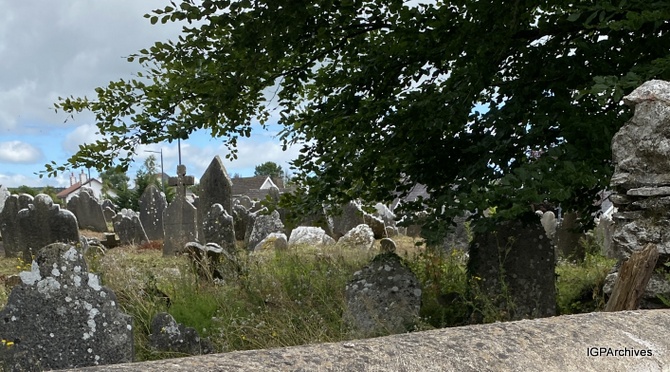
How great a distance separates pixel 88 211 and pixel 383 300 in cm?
2106

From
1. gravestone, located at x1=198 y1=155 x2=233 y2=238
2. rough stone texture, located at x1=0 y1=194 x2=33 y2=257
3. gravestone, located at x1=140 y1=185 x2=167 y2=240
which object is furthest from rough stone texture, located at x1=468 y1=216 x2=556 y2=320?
gravestone, located at x1=140 y1=185 x2=167 y2=240

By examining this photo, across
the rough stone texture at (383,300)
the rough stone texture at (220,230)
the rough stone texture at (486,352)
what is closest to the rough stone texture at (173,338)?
the rough stone texture at (383,300)

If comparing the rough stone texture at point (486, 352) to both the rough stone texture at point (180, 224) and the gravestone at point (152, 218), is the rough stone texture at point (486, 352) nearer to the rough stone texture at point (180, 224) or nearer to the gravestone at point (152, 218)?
the rough stone texture at point (180, 224)

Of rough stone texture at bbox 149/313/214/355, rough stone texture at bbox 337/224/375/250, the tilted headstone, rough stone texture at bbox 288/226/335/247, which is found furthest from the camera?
rough stone texture at bbox 288/226/335/247

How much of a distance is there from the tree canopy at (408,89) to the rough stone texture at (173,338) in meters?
2.03

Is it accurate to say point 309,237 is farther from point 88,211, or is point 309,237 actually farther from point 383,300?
point 88,211

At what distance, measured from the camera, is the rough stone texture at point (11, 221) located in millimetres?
16062

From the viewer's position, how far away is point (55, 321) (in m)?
5.23

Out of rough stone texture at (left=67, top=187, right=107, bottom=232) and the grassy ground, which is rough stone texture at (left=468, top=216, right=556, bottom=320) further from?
rough stone texture at (left=67, top=187, right=107, bottom=232)

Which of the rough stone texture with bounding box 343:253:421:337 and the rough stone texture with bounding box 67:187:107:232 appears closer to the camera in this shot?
the rough stone texture with bounding box 343:253:421:337

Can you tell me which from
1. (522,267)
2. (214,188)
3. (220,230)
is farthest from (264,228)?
(522,267)

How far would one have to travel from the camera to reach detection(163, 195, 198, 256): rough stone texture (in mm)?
17000

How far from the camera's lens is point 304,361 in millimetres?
2441

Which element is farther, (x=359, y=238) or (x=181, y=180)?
(x=181, y=180)
